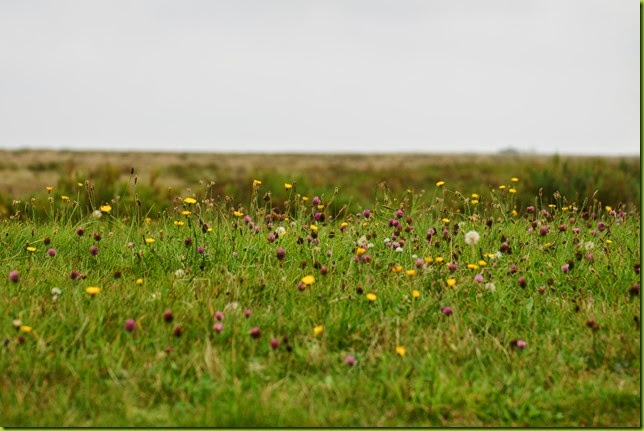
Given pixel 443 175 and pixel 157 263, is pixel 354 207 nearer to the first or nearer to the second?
pixel 157 263

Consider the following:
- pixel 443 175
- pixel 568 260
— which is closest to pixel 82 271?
pixel 568 260

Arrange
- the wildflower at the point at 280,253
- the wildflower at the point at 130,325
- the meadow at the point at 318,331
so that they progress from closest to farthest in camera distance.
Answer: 1. the meadow at the point at 318,331
2. the wildflower at the point at 130,325
3. the wildflower at the point at 280,253

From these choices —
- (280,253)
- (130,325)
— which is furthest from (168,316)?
(280,253)

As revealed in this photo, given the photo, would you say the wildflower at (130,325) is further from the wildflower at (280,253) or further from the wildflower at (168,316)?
the wildflower at (280,253)

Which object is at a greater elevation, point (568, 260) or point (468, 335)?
point (568, 260)

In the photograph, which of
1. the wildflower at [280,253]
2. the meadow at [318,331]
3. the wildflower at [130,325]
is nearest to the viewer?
the meadow at [318,331]

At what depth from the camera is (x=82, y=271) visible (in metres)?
4.96

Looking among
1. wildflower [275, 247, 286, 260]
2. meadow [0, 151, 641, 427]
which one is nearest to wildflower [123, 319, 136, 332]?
meadow [0, 151, 641, 427]

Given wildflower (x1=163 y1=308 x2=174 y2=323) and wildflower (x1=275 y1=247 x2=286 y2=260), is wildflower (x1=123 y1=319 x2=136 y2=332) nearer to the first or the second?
wildflower (x1=163 y1=308 x2=174 y2=323)

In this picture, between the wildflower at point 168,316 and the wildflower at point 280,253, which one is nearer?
the wildflower at point 168,316

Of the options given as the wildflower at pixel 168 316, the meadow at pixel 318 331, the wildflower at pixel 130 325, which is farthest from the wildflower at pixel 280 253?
the wildflower at pixel 130 325

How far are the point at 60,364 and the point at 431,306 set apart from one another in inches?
86.6

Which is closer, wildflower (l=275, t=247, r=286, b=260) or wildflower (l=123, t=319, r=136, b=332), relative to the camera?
wildflower (l=123, t=319, r=136, b=332)

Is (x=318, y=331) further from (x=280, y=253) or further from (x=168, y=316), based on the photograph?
(x=280, y=253)
